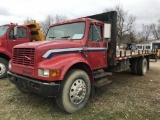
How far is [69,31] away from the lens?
5.13 m

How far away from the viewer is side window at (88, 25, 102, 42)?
503cm

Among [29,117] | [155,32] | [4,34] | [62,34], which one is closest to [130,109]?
[29,117]

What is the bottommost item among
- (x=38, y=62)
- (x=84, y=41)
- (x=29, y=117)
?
(x=29, y=117)

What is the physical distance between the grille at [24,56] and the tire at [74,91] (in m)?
0.91

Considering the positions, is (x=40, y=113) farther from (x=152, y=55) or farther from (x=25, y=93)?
(x=152, y=55)

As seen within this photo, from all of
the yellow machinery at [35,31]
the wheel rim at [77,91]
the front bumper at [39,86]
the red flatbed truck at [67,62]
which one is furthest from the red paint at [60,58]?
the yellow machinery at [35,31]

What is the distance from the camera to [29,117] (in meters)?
3.96

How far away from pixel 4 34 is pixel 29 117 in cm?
498

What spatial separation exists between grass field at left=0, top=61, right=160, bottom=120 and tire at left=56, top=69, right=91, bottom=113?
19 centimetres

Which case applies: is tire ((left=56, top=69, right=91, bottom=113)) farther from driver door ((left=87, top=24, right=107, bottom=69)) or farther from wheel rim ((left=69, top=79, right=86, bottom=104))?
→ driver door ((left=87, top=24, right=107, bottom=69))

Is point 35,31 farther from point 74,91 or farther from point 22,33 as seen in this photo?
point 74,91

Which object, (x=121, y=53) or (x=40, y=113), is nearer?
(x=40, y=113)

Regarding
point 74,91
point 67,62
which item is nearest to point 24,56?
point 67,62

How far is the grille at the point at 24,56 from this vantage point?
4.02 meters
